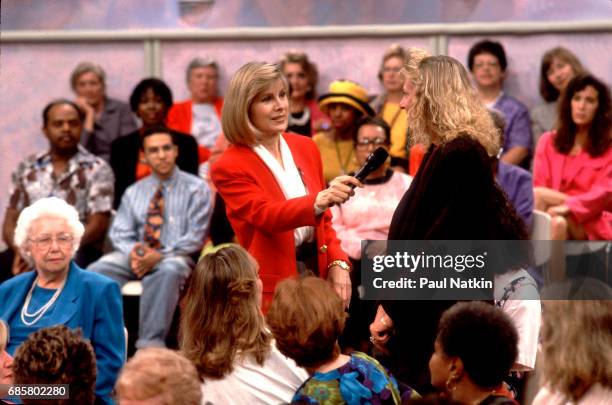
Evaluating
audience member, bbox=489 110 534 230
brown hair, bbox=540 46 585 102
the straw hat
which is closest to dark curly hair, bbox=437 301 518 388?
audience member, bbox=489 110 534 230

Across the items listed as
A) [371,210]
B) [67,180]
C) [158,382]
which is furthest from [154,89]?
[158,382]

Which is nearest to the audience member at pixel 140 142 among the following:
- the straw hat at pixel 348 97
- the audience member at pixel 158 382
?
the straw hat at pixel 348 97

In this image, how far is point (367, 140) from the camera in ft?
18.9

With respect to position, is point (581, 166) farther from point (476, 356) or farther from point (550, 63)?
point (476, 356)

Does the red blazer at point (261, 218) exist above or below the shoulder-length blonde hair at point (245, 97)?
below

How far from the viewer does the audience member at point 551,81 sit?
629 centimetres

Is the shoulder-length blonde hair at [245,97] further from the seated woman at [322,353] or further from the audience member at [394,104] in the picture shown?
the audience member at [394,104]

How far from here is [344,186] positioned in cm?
346

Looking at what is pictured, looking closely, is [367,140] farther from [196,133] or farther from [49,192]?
[49,192]

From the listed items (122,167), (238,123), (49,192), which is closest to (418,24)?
(122,167)

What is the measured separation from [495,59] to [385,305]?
3.16m

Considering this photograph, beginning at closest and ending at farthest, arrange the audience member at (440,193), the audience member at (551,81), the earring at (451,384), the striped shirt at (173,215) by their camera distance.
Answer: the earring at (451,384)
the audience member at (440,193)
the striped shirt at (173,215)
the audience member at (551,81)

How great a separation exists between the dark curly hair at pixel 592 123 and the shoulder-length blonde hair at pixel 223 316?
288 centimetres

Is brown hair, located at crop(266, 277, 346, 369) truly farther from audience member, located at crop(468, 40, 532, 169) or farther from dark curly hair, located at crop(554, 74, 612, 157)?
audience member, located at crop(468, 40, 532, 169)
